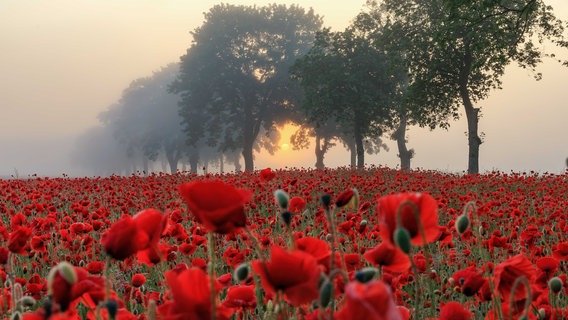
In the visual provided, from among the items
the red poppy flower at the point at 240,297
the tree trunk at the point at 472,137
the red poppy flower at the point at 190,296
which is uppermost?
the tree trunk at the point at 472,137

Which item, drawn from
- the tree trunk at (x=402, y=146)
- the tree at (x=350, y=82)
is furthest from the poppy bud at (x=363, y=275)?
the tree trunk at (x=402, y=146)

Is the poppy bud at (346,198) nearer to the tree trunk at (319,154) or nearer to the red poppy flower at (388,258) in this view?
the red poppy flower at (388,258)

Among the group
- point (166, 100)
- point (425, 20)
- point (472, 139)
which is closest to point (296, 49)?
point (425, 20)

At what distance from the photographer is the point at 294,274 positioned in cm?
117

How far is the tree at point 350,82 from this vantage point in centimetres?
3183

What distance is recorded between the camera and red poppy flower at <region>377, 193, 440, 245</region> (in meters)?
1.31

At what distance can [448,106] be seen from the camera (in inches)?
1142

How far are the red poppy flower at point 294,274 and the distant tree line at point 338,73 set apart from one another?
17410 millimetres

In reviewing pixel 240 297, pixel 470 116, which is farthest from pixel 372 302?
pixel 470 116

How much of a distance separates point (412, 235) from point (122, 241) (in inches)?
28.3

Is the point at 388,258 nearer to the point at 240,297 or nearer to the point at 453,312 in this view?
the point at 453,312

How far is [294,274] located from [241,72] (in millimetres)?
42928

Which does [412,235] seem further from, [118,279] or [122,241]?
[118,279]

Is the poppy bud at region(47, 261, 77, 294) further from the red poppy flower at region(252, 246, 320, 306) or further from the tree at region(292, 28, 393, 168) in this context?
the tree at region(292, 28, 393, 168)
